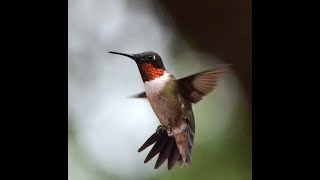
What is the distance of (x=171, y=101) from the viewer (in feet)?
5.31

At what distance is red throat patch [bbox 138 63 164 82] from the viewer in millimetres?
1626

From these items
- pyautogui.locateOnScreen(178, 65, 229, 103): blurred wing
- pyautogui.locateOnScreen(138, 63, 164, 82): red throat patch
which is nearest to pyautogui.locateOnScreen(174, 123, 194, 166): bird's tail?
pyautogui.locateOnScreen(178, 65, 229, 103): blurred wing

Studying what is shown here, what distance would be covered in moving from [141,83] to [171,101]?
13 centimetres

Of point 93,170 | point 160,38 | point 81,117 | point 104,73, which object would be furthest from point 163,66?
point 93,170

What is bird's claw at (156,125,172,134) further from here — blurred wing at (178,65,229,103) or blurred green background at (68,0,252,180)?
blurred wing at (178,65,229,103)

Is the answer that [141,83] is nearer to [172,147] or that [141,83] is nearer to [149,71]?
[149,71]

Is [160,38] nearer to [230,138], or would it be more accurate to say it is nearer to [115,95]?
[115,95]

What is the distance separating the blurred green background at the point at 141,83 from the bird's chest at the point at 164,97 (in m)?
0.03

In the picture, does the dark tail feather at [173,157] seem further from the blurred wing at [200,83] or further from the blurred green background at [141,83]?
the blurred wing at [200,83]

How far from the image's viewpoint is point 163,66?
1645mm

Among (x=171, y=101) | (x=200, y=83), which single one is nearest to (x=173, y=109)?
(x=171, y=101)

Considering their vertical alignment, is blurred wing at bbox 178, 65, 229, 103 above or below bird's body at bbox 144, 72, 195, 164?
above

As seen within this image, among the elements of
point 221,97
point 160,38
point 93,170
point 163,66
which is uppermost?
point 160,38
